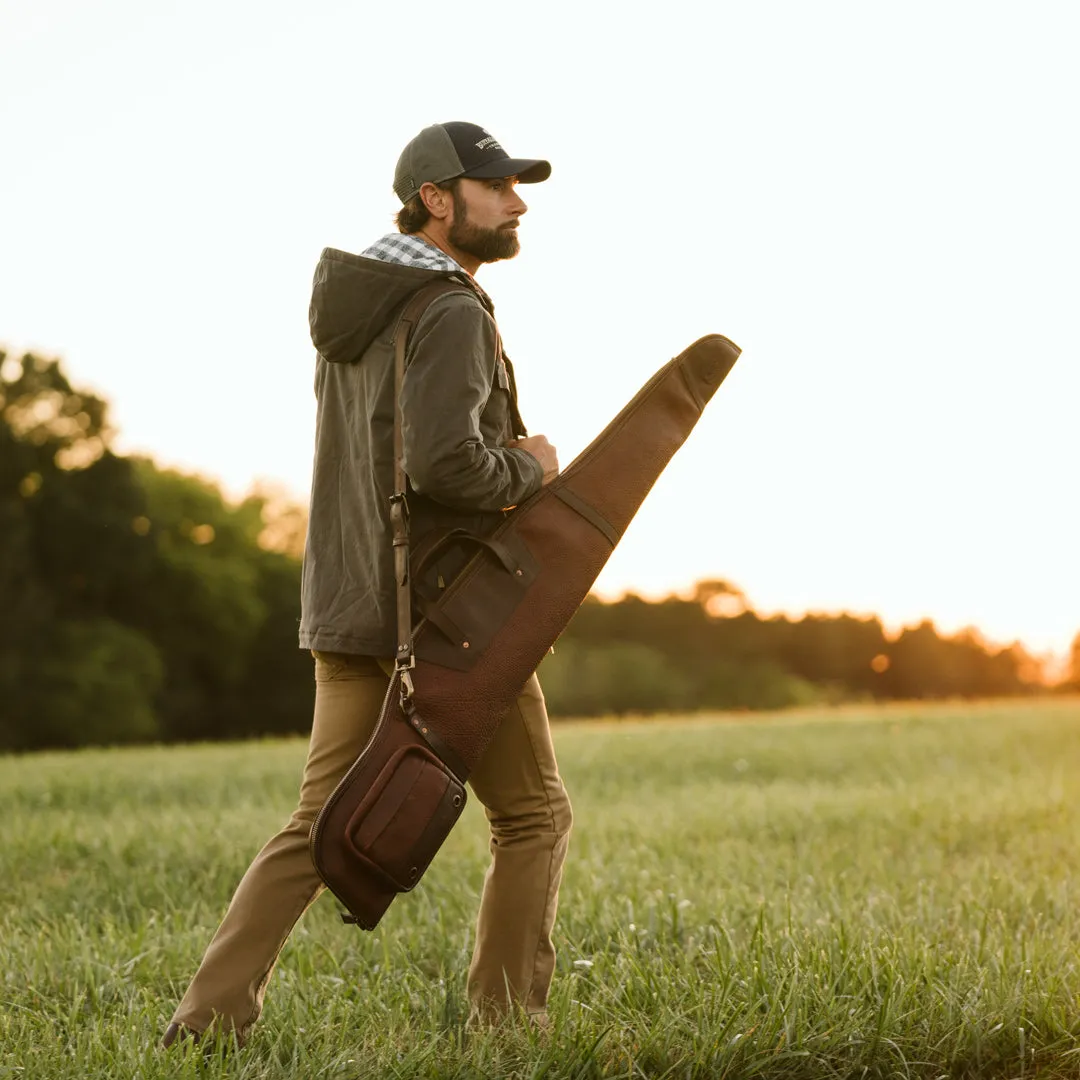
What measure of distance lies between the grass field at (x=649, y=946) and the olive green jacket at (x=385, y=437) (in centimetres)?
110

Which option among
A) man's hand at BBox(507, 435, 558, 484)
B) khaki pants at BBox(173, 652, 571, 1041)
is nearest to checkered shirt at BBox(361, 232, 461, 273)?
man's hand at BBox(507, 435, 558, 484)

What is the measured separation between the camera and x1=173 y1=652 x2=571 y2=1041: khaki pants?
11.1 ft

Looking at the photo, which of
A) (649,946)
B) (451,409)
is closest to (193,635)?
(649,946)

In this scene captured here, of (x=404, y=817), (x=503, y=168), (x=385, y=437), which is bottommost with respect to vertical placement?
(x=404, y=817)

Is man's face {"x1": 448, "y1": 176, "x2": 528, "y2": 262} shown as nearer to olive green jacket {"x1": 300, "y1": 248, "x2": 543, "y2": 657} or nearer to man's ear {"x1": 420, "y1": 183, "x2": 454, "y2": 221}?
man's ear {"x1": 420, "y1": 183, "x2": 454, "y2": 221}

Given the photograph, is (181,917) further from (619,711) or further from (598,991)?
(619,711)

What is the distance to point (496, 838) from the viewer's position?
11.8 ft

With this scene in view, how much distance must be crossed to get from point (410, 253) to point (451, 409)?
51 centimetres

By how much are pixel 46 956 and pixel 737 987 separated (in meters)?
2.42

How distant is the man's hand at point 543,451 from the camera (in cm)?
351

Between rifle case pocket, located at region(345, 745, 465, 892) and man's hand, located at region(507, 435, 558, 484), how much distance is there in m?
0.82

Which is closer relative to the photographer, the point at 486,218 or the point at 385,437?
the point at 385,437

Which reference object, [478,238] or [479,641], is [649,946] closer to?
[479,641]

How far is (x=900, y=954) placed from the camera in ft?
12.7
